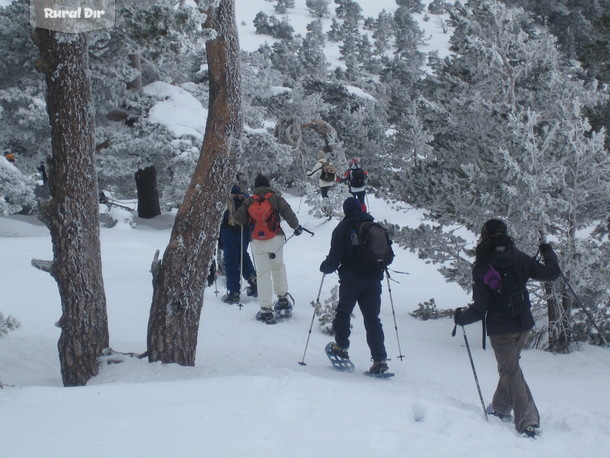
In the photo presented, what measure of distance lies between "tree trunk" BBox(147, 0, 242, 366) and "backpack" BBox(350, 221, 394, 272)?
1457 mm

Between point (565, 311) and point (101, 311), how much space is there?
635cm

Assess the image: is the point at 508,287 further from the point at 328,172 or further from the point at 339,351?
the point at 328,172

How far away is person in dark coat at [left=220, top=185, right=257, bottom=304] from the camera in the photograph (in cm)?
917

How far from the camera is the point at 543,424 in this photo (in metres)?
5.15

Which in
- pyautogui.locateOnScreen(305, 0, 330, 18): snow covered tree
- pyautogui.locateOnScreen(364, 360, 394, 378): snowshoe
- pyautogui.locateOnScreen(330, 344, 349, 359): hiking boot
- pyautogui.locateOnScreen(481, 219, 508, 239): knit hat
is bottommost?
pyautogui.locateOnScreen(364, 360, 394, 378): snowshoe

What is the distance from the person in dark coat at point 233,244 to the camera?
9172 mm

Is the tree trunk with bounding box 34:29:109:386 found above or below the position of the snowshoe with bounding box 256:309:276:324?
above

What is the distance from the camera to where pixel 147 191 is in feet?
60.9

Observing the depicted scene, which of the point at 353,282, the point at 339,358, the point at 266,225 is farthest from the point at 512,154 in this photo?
the point at 339,358

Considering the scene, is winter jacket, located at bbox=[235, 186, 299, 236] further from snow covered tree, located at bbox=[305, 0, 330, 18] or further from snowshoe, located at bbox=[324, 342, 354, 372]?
snow covered tree, located at bbox=[305, 0, 330, 18]

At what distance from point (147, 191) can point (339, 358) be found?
43.6 feet

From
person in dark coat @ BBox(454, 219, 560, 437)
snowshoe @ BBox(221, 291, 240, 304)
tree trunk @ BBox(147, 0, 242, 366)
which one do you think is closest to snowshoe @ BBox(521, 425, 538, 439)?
person in dark coat @ BBox(454, 219, 560, 437)

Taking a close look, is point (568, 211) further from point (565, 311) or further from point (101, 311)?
point (101, 311)

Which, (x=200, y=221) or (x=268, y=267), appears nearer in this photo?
(x=200, y=221)
